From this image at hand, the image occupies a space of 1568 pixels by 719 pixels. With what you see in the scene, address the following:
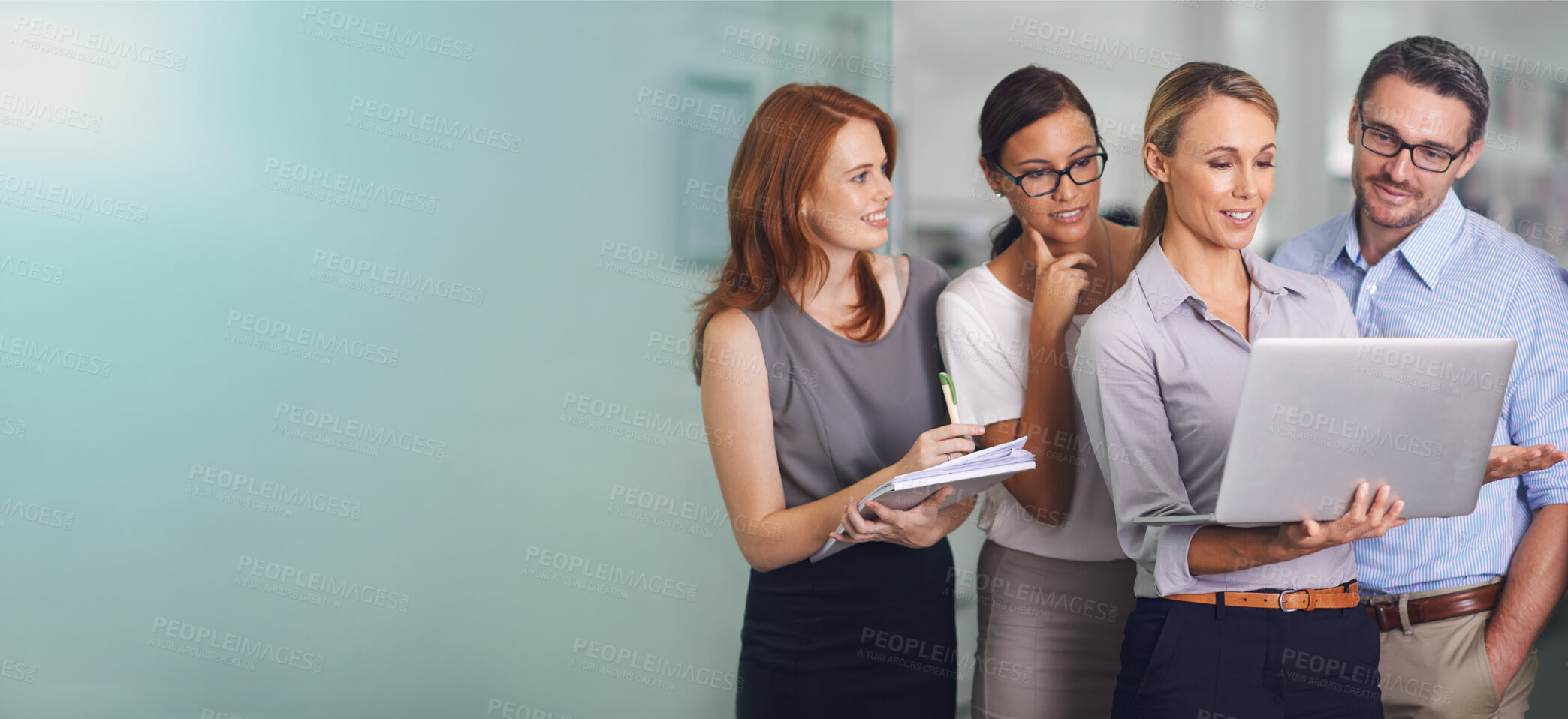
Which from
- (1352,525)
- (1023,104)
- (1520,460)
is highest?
(1023,104)

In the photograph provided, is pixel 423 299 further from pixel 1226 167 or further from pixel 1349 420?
pixel 1349 420

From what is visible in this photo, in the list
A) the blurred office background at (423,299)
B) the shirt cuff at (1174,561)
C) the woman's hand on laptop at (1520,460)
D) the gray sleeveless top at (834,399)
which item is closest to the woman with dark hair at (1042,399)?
the gray sleeveless top at (834,399)

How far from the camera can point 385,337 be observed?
264 centimetres

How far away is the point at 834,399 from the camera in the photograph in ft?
6.21

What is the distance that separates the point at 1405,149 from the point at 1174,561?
0.96 meters

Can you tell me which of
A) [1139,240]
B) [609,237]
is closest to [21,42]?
[609,237]

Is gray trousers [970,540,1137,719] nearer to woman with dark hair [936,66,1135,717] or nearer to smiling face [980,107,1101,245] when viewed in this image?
woman with dark hair [936,66,1135,717]

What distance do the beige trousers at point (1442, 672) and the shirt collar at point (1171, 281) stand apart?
69 centimetres

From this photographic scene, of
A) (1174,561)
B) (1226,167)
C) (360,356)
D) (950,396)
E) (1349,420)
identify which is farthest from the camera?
(360,356)

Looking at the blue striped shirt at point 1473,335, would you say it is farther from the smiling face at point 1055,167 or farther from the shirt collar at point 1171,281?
the smiling face at point 1055,167

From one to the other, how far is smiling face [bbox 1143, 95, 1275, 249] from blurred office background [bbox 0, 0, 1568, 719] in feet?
3.90

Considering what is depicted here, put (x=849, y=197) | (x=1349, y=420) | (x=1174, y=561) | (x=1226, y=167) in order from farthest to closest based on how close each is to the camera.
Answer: (x=849, y=197)
(x=1226, y=167)
(x=1174, y=561)
(x=1349, y=420)

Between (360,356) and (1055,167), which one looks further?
(360,356)

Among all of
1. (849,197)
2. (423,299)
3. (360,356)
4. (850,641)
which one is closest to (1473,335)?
(849,197)
